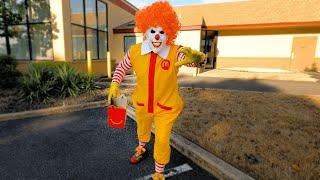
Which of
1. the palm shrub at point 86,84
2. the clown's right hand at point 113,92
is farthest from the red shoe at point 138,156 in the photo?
the palm shrub at point 86,84

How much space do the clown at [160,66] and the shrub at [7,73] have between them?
6.91m

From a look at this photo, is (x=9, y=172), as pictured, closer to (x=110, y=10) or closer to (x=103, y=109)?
(x=103, y=109)

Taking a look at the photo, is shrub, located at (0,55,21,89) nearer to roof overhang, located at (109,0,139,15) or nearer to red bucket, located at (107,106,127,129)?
red bucket, located at (107,106,127,129)

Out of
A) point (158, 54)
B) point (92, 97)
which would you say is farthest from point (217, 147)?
point (92, 97)

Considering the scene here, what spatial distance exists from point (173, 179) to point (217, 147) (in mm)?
965

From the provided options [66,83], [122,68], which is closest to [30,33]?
[66,83]

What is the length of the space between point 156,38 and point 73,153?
226 centimetres

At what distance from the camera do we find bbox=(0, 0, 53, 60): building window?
10867 mm

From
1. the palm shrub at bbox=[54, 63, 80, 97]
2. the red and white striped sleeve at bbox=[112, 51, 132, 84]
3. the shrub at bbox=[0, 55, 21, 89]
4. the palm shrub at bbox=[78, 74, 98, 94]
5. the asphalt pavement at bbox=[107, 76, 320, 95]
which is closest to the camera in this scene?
the red and white striped sleeve at bbox=[112, 51, 132, 84]

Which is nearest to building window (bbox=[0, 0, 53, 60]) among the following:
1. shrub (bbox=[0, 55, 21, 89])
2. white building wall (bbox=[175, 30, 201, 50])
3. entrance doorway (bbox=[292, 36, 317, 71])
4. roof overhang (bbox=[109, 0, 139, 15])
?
shrub (bbox=[0, 55, 21, 89])

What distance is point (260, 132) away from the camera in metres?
4.42

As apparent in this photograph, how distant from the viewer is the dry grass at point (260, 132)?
3.19 meters

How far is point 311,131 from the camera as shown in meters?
4.52

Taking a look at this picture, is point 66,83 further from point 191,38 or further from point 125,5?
point 125,5
